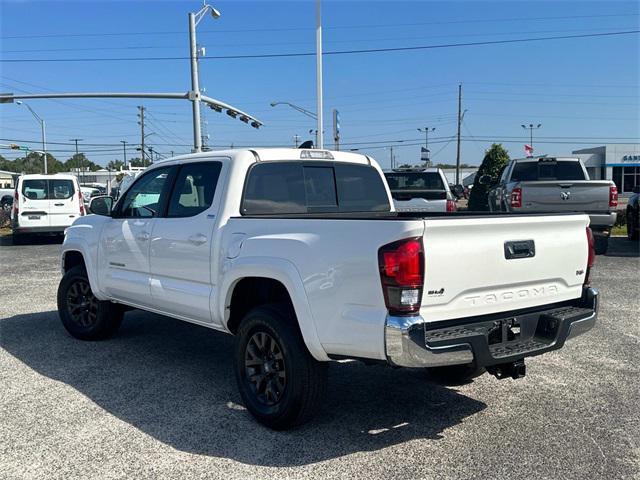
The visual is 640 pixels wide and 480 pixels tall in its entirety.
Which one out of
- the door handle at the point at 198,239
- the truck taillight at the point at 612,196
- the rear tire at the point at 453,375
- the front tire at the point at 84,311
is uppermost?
the truck taillight at the point at 612,196

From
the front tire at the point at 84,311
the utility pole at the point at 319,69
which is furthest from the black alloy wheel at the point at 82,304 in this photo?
the utility pole at the point at 319,69

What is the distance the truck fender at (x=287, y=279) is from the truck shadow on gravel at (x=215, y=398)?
651 millimetres

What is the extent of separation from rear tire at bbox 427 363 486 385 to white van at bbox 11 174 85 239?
14.5m

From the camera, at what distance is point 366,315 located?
360cm

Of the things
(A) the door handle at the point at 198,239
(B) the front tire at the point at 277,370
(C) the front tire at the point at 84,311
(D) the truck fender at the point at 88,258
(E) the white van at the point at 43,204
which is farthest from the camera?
(E) the white van at the point at 43,204

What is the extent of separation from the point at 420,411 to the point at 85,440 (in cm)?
235

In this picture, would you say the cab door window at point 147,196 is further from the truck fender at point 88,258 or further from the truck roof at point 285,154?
the truck fender at point 88,258

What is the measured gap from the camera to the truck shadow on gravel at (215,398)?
402cm

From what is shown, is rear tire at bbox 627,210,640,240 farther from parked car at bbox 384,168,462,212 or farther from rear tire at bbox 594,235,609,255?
parked car at bbox 384,168,462,212

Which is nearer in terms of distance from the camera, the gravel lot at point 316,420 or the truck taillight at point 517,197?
the gravel lot at point 316,420

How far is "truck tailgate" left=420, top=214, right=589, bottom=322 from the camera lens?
11.6ft

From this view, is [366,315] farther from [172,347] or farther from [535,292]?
[172,347]

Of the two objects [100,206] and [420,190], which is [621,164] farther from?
[100,206]

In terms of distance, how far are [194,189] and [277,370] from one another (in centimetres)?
181
